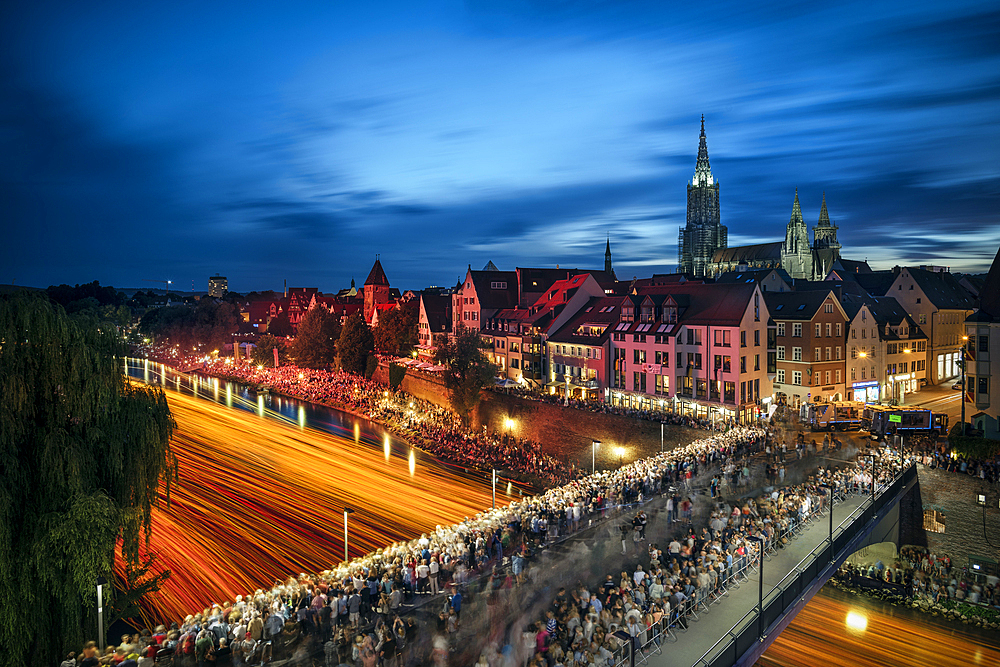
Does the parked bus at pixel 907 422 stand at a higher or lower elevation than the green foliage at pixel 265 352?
lower

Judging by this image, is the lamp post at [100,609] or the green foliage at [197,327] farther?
the green foliage at [197,327]

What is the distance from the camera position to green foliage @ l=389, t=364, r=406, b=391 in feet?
213

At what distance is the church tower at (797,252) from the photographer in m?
133


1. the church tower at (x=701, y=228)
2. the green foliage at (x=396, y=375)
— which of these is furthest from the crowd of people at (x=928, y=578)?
the church tower at (x=701, y=228)

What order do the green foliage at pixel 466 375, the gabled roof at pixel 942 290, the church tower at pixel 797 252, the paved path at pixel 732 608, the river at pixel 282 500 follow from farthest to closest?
the church tower at pixel 797 252 < the gabled roof at pixel 942 290 < the green foliage at pixel 466 375 < the river at pixel 282 500 < the paved path at pixel 732 608

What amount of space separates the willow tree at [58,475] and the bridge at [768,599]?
12.9m

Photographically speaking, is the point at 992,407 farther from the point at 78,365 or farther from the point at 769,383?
the point at 78,365

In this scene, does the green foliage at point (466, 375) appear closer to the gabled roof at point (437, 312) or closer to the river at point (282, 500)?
the river at point (282, 500)

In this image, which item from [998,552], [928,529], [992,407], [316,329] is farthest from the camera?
[316,329]

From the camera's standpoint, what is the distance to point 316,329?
7556cm

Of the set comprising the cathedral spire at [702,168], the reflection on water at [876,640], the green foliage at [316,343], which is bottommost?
the reflection on water at [876,640]

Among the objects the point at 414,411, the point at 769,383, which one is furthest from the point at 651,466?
the point at 414,411

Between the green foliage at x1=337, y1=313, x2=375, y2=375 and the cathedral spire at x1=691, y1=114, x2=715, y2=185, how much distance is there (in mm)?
121198

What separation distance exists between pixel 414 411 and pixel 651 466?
108 feet
